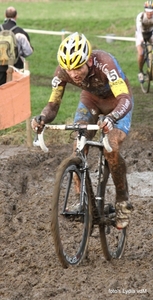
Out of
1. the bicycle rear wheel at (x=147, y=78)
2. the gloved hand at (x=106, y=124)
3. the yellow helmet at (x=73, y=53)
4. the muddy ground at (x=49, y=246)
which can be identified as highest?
the yellow helmet at (x=73, y=53)

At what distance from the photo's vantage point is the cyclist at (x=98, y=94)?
7.21 metres

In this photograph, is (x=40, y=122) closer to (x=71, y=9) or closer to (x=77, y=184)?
(x=77, y=184)

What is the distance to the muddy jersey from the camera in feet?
24.1

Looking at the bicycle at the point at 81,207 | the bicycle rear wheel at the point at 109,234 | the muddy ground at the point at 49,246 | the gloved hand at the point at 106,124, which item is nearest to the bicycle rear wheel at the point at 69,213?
the bicycle at the point at 81,207

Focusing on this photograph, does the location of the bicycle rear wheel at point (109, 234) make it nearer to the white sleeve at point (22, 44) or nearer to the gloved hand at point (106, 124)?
the gloved hand at point (106, 124)

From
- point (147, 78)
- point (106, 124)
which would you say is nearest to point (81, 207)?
point (106, 124)

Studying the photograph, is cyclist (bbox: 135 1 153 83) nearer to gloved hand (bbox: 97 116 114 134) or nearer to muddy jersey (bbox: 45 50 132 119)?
muddy jersey (bbox: 45 50 132 119)

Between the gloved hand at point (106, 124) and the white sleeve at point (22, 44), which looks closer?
the gloved hand at point (106, 124)

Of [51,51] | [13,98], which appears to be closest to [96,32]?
[51,51]

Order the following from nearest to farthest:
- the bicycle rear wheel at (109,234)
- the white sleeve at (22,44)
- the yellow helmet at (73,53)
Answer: the yellow helmet at (73,53) → the bicycle rear wheel at (109,234) → the white sleeve at (22,44)

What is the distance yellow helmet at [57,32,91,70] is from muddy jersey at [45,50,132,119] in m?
0.26

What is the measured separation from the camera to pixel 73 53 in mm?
7172

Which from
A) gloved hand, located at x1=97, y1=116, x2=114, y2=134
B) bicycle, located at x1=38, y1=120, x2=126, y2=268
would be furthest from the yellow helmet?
gloved hand, located at x1=97, y1=116, x2=114, y2=134

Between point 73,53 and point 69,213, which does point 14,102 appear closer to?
point 73,53
